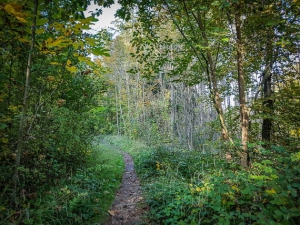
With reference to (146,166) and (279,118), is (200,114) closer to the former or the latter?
(146,166)

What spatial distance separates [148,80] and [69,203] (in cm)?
331

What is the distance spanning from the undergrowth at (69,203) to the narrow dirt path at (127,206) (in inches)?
6.3

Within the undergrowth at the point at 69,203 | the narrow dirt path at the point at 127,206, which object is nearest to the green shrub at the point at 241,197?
the narrow dirt path at the point at 127,206

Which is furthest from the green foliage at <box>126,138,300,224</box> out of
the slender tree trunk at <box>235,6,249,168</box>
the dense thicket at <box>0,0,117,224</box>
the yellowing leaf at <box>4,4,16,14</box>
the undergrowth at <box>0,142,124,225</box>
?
the yellowing leaf at <box>4,4,16,14</box>

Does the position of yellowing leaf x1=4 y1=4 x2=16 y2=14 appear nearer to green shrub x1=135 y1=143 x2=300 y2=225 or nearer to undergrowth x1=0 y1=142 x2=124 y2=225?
undergrowth x1=0 y1=142 x2=124 y2=225

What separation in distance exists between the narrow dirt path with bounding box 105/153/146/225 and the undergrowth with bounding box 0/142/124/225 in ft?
0.52

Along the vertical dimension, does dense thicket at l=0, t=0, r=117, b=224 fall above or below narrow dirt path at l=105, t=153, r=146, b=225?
above

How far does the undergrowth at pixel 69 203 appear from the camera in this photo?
7.41 feet

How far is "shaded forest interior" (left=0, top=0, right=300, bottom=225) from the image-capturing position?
1.97 meters

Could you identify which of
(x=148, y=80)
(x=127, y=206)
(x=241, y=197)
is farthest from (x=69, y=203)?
(x=148, y=80)

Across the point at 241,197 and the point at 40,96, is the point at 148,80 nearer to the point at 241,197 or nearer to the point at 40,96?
the point at 40,96

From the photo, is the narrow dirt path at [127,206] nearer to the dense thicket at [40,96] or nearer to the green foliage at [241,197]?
the green foliage at [241,197]

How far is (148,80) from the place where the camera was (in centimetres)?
510

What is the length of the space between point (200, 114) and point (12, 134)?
1801cm
